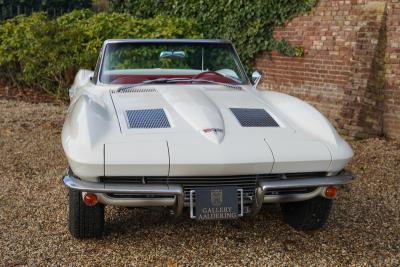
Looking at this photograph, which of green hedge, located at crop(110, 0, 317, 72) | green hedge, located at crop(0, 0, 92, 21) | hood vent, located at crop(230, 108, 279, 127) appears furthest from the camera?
green hedge, located at crop(0, 0, 92, 21)

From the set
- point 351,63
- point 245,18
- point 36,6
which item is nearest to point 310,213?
point 351,63

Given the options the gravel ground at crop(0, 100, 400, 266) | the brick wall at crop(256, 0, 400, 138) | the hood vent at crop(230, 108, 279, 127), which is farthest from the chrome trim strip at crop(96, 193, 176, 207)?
the brick wall at crop(256, 0, 400, 138)

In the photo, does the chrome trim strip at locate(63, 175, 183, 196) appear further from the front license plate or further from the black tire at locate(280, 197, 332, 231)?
the black tire at locate(280, 197, 332, 231)

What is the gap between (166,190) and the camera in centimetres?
289

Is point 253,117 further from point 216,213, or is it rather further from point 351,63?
point 351,63

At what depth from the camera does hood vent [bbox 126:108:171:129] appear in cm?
321

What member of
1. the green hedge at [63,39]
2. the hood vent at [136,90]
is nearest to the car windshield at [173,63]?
the hood vent at [136,90]

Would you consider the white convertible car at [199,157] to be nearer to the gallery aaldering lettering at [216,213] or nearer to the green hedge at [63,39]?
the gallery aaldering lettering at [216,213]

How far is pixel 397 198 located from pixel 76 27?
637 cm

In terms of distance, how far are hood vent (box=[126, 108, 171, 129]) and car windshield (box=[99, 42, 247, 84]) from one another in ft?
2.79

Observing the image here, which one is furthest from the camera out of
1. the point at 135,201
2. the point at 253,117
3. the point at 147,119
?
the point at 253,117

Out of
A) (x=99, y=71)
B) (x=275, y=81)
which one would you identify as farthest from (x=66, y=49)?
(x=99, y=71)

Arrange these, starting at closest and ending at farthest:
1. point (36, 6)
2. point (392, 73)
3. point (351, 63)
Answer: point (392, 73) → point (351, 63) → point (36, 6)

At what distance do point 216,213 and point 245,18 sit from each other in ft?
19.4
